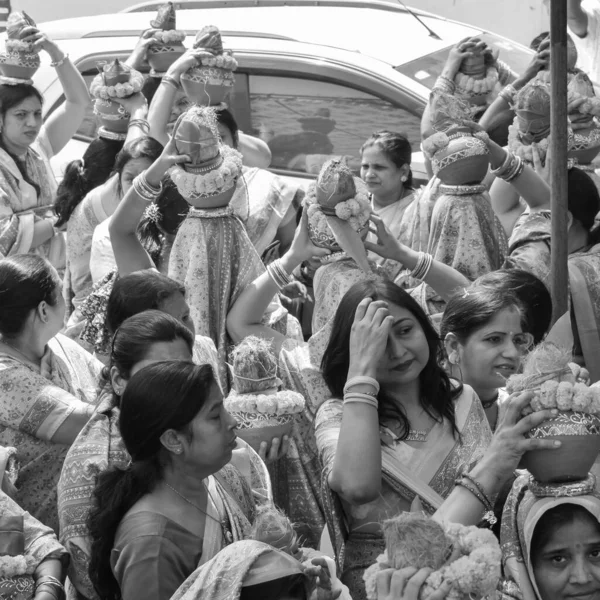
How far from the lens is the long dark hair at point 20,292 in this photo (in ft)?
11.6

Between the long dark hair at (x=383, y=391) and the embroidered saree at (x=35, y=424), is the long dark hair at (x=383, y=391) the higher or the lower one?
the higher one

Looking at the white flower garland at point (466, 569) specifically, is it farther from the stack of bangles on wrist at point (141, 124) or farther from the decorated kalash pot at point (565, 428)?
the stack of bangles on wrist at point (141, 124)

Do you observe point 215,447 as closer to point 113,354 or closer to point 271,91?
point 113,354

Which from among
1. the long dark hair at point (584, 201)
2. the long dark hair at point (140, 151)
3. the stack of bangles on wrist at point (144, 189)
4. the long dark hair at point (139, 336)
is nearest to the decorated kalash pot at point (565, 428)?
the long dark hair at point (139, 336)

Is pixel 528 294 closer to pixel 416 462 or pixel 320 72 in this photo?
pixel 416 462

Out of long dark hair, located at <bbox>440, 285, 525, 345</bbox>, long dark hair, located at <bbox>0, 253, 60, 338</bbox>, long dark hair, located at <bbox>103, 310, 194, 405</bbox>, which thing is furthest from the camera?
long dark hair, located at <bbox>0, 253, 60, 338</bbox>

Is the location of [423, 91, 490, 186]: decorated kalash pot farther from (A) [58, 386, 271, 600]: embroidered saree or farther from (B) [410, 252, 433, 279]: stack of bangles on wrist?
(A) [58, 386, 271, 600]: embroidered saree

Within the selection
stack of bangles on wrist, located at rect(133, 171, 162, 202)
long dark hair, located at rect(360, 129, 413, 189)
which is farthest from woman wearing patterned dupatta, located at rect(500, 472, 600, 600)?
long dark hair, located at rect(360, 129, 413, 189)

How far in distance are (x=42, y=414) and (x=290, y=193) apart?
2.09 metres

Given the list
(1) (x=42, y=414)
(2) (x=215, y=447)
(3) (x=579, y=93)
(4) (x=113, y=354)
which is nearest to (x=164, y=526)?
(2) (x=215, y=447)

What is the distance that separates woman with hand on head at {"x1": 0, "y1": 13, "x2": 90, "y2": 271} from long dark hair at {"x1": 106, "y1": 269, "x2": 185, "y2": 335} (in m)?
1.73

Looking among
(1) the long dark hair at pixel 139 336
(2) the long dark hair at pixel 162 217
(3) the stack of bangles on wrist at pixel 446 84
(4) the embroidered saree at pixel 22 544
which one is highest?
(3) the stack of bangles on wrist at pixel 446 84

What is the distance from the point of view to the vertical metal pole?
3.21 m

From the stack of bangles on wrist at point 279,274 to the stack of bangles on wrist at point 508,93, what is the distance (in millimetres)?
1656
